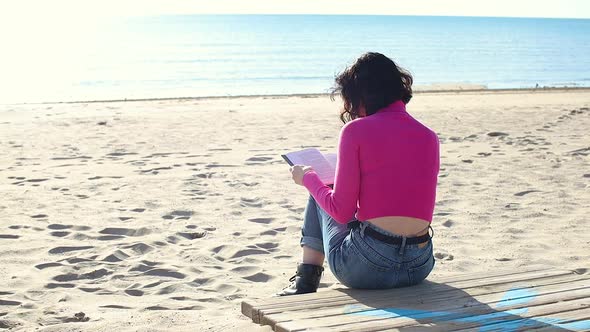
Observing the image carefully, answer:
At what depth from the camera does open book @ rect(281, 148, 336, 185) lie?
12.5ft

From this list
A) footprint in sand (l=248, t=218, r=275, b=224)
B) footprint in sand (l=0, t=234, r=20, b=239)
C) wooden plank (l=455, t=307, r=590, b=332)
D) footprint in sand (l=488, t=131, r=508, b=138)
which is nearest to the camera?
wooden plank (l=455, t=307, r=590, b=332)

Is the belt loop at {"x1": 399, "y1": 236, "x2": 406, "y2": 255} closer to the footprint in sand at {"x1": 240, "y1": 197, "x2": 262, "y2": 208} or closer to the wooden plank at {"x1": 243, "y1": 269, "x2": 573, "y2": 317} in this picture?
the wooden plank at {"x1": 243, "y1": 269, "x2": 573, "y2": 317}

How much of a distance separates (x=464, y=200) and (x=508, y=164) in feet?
5.96

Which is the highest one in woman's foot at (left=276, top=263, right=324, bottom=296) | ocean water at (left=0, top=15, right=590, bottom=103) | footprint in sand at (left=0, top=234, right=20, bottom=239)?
woman's foot at (left=276, top=263, right=324, bottom=296)

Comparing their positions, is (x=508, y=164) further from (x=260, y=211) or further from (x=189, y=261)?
(x=189, y=261)

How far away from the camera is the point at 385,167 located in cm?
332

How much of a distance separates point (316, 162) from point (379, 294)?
0.79 meters

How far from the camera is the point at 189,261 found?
194 inches

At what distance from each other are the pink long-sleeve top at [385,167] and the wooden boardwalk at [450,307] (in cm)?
35

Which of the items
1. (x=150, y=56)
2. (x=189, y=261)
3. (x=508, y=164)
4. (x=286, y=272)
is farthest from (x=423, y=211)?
(x=150, y=56)

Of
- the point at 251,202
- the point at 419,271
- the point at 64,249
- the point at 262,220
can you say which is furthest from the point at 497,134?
the point at 419,271

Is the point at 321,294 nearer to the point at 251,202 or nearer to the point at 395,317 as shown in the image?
the point at 395,317

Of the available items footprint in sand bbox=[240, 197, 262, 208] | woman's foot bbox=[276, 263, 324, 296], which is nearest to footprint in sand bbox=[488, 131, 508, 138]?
footprint in sand bbox=[240, 197, 262, 208]

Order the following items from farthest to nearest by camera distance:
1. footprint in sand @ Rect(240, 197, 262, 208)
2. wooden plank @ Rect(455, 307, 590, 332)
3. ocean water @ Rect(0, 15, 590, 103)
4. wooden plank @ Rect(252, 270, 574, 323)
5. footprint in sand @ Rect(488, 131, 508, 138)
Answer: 1. ocean water @ Rect(0, 15, 590, 103)
2. footprint in sand @ Rect(488, 131, 508, 138)
3. footprint in sand @ Rect(240, 197, 262, 208)
4. wooden plank @ Rect(252, 270, 574, 323)
5. wooden plank @ Rect(455, 307, 590, 332)
